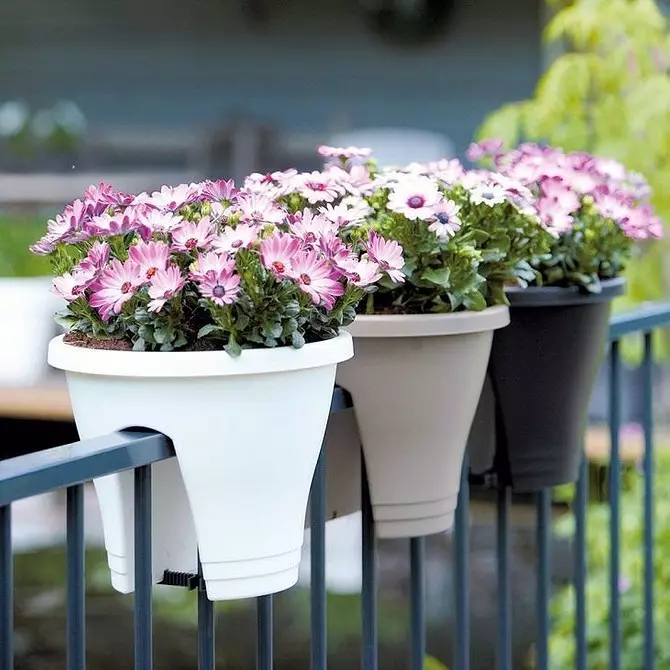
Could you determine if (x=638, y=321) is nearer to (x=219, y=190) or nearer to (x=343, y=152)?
(x=343, y=152)

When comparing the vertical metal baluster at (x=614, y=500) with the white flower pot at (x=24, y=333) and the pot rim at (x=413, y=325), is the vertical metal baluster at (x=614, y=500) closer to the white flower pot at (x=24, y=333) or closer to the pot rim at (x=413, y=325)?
the pot rim at (x=413, y=325)

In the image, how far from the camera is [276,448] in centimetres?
88

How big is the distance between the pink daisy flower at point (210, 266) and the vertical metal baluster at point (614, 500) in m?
0.77

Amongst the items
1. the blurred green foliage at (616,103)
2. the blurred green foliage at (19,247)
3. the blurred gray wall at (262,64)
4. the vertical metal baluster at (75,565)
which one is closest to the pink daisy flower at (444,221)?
the vertical metal baluster at (75,565)

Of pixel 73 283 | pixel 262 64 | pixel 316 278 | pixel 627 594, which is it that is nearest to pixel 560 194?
pixel 316 278

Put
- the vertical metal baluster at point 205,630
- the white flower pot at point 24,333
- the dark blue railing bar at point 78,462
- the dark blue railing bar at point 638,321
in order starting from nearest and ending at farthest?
the dark blue railing bar at point 78,462 → the vertical metal baluster at point 205,630 → the dark blue railing bar at point 638,321 → the white flower pot at point 24,333

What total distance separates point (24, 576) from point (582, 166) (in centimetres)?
319

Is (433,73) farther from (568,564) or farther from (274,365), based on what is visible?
(274,365)

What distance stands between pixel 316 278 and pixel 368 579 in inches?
14.7

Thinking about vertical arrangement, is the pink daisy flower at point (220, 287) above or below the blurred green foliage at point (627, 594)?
above

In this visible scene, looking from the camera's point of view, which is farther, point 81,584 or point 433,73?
point 433,73

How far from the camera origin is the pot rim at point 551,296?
3.88 feet

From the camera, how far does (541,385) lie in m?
1.23

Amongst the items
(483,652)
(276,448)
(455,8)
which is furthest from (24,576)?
(276,448)
